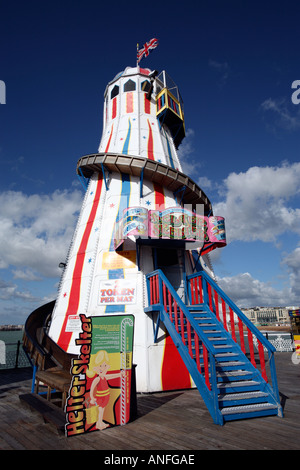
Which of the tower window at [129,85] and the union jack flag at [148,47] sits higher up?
the union jack flag at [148,47]

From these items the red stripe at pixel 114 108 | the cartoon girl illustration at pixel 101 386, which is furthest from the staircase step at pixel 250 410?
the red stripe at pixel 114 108

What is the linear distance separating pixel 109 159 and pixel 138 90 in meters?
6.47

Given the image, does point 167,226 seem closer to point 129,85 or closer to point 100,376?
point 100,376

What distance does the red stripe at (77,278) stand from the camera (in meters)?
11.1

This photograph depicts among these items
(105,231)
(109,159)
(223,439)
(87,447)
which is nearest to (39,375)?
(87,447)

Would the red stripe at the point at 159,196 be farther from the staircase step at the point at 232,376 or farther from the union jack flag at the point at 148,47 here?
the union jack flag at the point at 148,47

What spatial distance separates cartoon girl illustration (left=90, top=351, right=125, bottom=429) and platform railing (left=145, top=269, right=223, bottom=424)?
2.15m

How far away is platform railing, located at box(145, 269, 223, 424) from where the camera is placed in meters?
6.05

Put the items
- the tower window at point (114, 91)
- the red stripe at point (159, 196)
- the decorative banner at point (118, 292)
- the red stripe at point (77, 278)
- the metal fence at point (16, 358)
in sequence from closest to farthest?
the decorative banner at point (118, 292) → the red stripe at point (77, 278) → the metal fence at point (16, 358) → the red stripe at point (159, 196) → the tower window at point (114, 91)

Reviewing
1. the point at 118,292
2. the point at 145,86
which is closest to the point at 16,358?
the point at 118,292

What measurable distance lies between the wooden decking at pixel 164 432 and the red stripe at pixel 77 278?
337 centimetres

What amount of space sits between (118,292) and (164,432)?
18.9ft

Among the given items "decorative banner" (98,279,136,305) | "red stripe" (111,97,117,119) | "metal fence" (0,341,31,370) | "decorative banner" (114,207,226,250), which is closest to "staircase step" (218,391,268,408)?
"decorative banner" (98,279,136,305)

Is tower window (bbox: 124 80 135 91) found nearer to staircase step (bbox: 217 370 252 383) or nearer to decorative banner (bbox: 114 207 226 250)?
decorative banner (bbox: 114 207 226 250)
